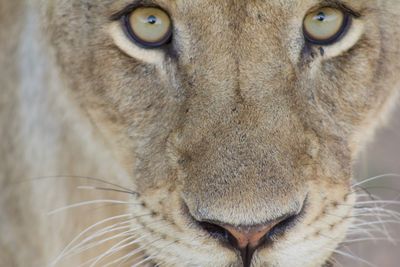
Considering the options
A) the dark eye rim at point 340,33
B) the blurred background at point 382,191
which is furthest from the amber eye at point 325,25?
the blurred background at point 382,191

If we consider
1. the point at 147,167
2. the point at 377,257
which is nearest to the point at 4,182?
the point at 147,167

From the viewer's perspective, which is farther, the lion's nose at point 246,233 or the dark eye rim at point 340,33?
the dark eye rim at point 340,33

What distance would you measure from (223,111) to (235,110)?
0.03 meters

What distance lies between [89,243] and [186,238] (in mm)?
860

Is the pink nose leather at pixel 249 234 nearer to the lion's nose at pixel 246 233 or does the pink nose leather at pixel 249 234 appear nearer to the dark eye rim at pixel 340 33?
the lion's nose at pixel 246 233

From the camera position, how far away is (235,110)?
2.37 m

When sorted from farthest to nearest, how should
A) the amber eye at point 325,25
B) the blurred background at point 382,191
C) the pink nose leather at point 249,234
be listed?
the blurred background at point 382,191 → the amber eye at point 325,25 → the pink nose leather at point 249,234

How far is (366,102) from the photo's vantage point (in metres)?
2.64

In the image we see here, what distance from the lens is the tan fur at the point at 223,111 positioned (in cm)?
225

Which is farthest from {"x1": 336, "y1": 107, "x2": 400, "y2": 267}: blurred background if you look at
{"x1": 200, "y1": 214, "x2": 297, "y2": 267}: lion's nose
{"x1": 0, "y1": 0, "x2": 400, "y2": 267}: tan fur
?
{"x1": 200, "y1": 214, "x2": 297, "y2": 267}: lion's nose

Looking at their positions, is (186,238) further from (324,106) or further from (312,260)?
(324,106)

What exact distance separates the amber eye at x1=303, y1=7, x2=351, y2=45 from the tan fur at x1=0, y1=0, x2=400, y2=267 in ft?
0.09

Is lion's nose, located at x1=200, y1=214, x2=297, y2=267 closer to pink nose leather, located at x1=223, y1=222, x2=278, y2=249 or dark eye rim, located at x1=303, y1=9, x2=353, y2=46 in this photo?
pink nose leather, located at x1=223, y1=222, x2=278, y2=249

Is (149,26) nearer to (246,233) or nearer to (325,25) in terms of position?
(325,25)
